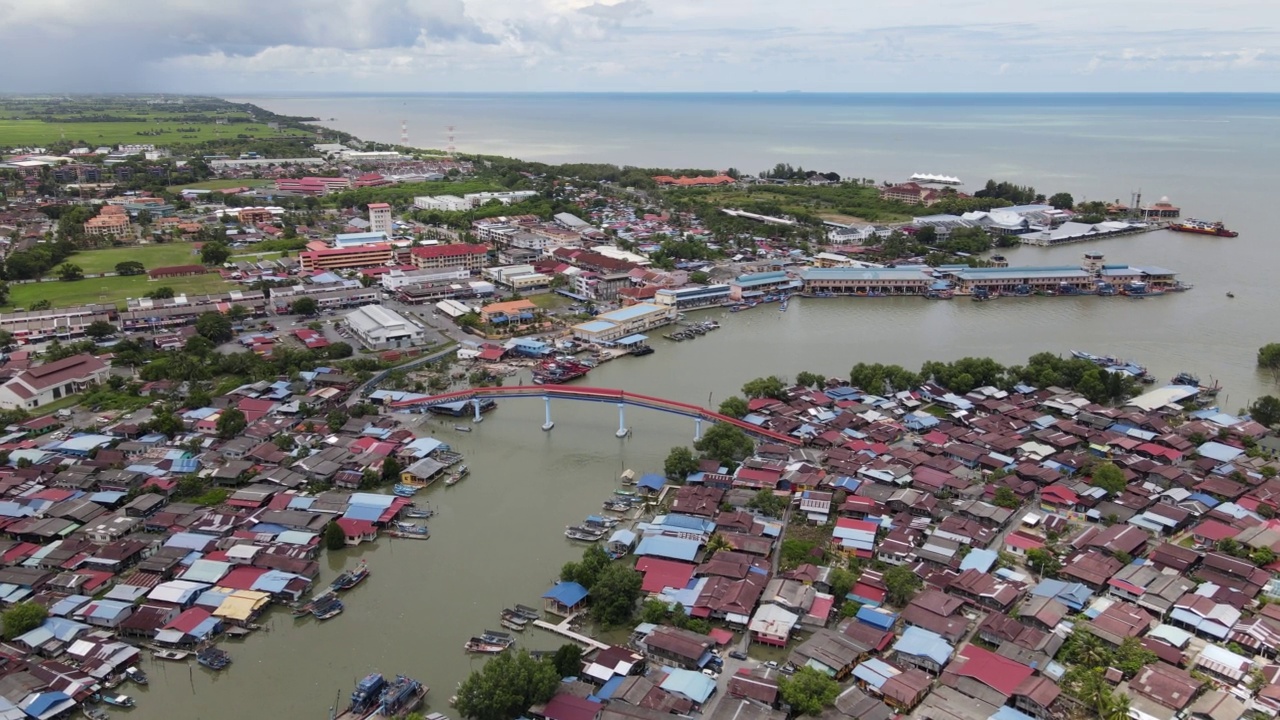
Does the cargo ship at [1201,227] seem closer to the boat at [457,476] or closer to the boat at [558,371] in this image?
the boat at [558,371]

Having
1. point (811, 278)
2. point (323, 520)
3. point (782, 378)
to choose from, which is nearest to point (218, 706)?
point (323, 520)

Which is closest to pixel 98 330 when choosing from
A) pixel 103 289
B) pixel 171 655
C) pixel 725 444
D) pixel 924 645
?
pixel 103 289

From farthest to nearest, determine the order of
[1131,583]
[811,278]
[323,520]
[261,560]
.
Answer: [811,278]
[323,520]
[261,560]
[1131,583]

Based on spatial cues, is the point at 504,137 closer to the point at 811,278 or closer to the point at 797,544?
the point at 811,278

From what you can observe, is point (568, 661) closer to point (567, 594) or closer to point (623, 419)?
point (567, 594)

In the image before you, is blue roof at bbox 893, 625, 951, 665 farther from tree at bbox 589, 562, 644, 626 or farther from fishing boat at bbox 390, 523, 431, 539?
fishing boat at bbox 390, 523, 431, 539

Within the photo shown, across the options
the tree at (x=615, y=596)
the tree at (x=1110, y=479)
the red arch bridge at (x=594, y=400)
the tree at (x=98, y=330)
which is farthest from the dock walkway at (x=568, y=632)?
the tree at (x=98, y=330)

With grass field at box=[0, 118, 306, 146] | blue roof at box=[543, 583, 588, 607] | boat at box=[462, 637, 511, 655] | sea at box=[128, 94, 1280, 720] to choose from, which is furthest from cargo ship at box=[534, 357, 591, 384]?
grass field at box=[0, 118, 306, 146]
